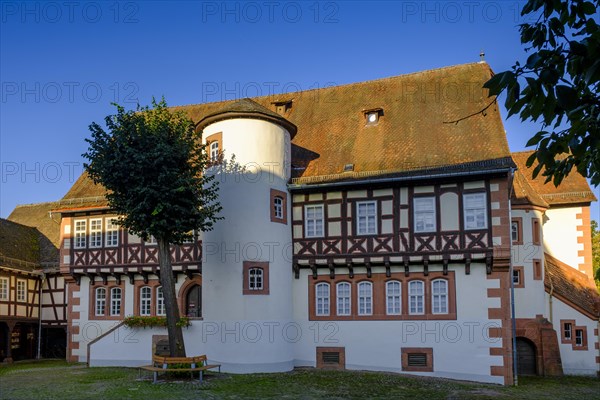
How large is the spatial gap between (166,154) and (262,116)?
5.15 meters

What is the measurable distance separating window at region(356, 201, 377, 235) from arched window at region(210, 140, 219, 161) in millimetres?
5598

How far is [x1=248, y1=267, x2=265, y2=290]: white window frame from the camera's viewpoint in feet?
74.2

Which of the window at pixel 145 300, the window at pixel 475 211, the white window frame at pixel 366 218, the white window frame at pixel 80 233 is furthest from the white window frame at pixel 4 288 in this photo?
the window at pixel 475 211

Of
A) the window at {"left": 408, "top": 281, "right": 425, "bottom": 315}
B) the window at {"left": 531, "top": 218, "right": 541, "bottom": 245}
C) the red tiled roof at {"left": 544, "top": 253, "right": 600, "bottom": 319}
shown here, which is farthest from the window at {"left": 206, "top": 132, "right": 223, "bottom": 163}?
the red tiled roof at {"left": 544, "top": 253, "right": 600, "bottom": 319}

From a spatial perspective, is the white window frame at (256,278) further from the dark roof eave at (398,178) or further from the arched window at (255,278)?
the dark roof eave at (398,178)

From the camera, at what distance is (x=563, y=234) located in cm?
3053

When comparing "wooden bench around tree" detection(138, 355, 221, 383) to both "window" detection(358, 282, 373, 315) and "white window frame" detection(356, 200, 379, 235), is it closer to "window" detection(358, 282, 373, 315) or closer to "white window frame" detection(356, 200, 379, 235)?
"window" detection(358, 282, 373, 315)

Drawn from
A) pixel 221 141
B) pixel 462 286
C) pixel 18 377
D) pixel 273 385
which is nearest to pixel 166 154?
pixel 221 141

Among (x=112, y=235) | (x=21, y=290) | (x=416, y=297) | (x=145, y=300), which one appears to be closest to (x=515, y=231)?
(x=416, y=297)

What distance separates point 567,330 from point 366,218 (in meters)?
11.2

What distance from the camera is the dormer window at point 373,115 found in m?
26.4

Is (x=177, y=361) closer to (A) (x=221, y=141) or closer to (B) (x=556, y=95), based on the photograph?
(A) (x=221, y=141)

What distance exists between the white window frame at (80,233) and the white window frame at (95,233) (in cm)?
32

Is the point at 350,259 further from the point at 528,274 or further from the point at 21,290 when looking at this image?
the point at 21,290
